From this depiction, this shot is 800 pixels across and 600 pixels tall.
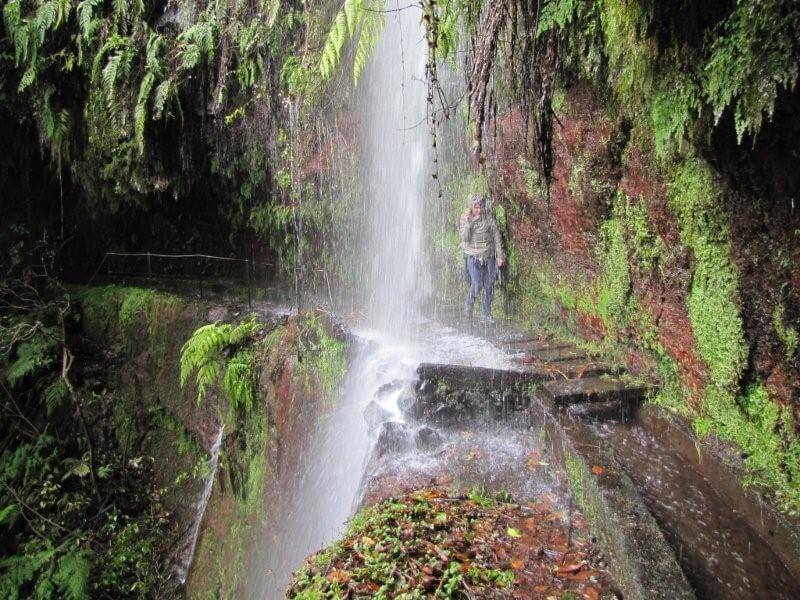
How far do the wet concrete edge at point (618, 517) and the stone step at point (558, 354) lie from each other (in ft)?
3.86

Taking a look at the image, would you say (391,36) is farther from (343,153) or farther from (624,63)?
(624,63)

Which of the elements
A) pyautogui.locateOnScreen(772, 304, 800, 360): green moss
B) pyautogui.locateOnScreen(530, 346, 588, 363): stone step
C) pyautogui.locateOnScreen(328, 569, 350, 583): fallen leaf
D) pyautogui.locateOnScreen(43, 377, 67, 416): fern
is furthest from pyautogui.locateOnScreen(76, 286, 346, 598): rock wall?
pyautogui.locateOnScreen(772, 304, 800, 360): green moss

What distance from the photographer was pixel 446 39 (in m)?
3.93

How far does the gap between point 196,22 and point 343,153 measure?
3419mm

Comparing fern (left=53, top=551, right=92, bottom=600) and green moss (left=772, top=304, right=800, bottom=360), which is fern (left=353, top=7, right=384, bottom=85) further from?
fern (left=53, top=551, right=92, bottom=600)

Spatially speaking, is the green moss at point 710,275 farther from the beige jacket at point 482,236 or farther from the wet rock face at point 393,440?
the beige jacket at point 482,236

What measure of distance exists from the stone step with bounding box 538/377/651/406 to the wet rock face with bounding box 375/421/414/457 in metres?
1.36

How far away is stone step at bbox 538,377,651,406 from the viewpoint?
15.2 feet

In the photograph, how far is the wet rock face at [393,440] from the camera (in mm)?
4691

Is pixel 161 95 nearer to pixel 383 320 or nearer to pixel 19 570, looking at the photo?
pixel 383 320

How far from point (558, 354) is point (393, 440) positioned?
222 cm

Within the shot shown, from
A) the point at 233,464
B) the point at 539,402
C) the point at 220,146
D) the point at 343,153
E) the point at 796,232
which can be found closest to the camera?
the point at 796,232

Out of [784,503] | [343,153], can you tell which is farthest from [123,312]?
[784,503]

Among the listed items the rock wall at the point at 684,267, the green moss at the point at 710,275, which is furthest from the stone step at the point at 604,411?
the green moss at the point at 710,275
